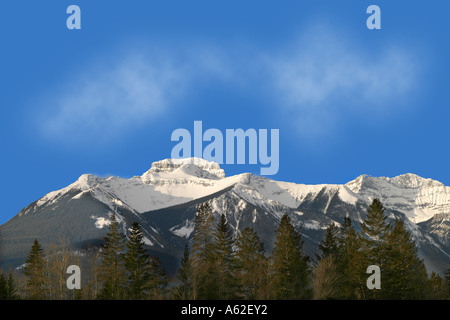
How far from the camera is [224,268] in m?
88.4

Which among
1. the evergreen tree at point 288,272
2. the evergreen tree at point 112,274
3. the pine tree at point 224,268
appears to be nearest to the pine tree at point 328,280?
the evergreen tree at point 288,272

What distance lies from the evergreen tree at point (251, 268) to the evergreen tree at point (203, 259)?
4.81m

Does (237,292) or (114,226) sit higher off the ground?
(114,226)

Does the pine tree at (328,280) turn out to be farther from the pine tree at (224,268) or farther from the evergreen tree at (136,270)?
the evergreen tree at (136,270)

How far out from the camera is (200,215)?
3930 inches

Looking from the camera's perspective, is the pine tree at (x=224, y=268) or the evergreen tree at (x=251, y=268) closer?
the pine tree at (x=224, y=268)

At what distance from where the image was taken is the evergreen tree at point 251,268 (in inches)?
3447

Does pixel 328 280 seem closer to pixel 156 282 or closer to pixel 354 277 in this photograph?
pixel 354 277

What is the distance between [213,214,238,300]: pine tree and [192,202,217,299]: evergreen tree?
75cm

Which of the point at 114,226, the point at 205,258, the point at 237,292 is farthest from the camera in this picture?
the point at 114,226
